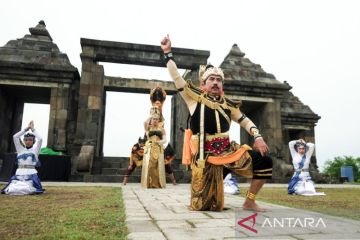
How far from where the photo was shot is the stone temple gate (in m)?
14.1

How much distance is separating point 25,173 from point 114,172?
6.52m

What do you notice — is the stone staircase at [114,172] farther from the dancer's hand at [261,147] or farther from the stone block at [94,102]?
the dancer's hand at [261,147]

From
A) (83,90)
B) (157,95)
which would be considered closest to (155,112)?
(157,95)

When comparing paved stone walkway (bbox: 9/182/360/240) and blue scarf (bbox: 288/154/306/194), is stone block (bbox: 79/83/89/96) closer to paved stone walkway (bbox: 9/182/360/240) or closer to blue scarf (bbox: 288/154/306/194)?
blue scarf (bbox: 288/154/306/194)

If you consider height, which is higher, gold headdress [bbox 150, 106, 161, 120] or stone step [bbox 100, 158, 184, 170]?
gold headdress [bbox 150, 106, 161, 120]

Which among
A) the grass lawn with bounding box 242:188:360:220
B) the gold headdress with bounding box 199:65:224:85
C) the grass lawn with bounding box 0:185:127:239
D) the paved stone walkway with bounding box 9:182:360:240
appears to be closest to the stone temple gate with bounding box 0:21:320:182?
the grass lawn with bounding box 242:188:360:220

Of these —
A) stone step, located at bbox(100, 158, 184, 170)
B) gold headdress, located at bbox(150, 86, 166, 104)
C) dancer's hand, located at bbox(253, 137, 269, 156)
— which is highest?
gold headdress, located at bbox(150, 86, 166, 104)

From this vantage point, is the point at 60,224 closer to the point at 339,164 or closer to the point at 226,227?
the point at 226,227

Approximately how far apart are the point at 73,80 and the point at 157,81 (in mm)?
4071

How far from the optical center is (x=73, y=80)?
14977mm

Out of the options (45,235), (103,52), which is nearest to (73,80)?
(103,52)

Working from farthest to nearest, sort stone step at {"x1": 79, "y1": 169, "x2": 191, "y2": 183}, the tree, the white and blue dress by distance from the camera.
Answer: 1. the tree
2. stone step at {"x1": 79, "y1": 169, "x2": 191, "y2": 183}
3. the white and blue dress

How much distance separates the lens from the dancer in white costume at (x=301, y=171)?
7617 millimetres

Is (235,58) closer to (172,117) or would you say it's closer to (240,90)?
(240,90)
